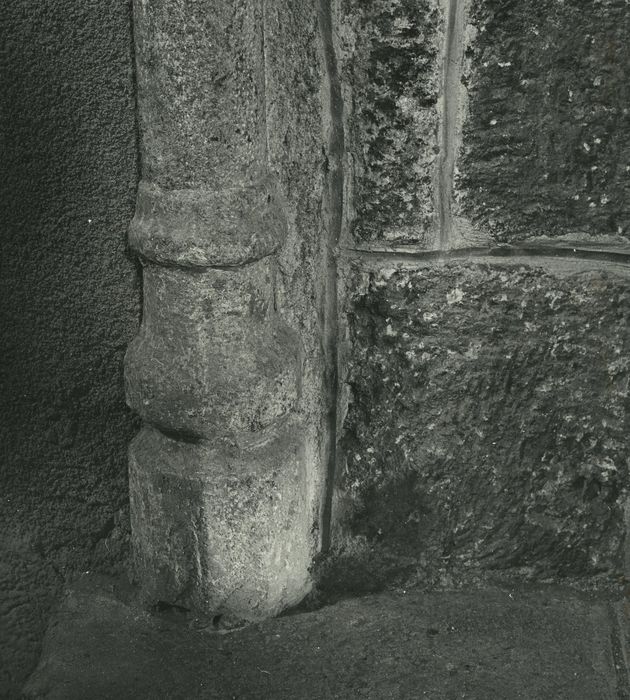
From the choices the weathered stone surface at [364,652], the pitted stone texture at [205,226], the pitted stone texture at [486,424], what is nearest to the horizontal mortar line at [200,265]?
the pitted stone texture at [205,226]

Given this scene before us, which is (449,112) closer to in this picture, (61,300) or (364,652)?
(61,300)

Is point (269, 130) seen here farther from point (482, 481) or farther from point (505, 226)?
point (482, 481)

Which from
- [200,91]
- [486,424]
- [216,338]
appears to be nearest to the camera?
[200,91]

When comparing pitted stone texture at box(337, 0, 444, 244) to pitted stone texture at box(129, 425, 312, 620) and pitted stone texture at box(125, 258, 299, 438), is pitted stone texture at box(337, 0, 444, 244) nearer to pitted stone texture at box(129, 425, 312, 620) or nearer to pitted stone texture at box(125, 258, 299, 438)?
pitted stone texture at box(125, 258, 299, 438)

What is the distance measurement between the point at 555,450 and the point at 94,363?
814 millimetres

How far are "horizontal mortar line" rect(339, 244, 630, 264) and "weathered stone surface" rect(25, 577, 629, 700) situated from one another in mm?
598

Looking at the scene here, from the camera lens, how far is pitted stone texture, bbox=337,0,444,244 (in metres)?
1.35

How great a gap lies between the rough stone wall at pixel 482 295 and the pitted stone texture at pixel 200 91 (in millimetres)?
160

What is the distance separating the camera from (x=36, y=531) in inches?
69.7

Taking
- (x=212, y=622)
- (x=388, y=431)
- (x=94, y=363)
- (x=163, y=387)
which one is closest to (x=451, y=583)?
(x=388, y=431)

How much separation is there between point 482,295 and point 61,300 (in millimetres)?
724

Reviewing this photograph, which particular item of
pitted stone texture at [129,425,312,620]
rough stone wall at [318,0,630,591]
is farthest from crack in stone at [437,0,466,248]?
pitted stone texture at [129,425,312,620]

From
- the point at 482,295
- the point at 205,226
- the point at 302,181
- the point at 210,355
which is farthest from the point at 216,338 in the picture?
the point at 482,295

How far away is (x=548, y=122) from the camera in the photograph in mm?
1408
